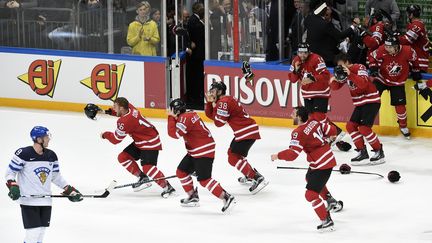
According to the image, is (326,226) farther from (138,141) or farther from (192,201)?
(138,141)

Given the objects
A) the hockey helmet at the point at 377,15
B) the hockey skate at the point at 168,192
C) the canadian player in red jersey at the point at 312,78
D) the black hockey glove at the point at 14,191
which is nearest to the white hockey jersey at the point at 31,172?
the black hockey glove at the point at 14,191

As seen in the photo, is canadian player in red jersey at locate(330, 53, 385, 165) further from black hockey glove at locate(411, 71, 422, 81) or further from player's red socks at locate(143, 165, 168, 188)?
player's red socks at locate(143, 165, 168, 188)

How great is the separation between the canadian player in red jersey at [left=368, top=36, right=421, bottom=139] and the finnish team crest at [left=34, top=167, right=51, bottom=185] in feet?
19.3

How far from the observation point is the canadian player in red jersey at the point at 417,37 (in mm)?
16297

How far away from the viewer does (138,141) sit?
13.7 meters

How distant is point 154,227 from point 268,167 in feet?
9.30

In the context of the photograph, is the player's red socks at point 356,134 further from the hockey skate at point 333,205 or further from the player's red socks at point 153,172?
the player's red socks at point 153,172

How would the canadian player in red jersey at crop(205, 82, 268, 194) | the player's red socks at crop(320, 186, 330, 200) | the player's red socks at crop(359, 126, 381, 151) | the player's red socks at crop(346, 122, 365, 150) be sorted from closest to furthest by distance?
the player's red socks at crop(320, 186, 330, 200) → the canadian player in red jersey at crop(205, 82, 268, 194) → the player's red socks at crop(359, 126, 381, 151) → the player's red socks at crop(346, 122, 365, 150)

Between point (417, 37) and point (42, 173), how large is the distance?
685 cm

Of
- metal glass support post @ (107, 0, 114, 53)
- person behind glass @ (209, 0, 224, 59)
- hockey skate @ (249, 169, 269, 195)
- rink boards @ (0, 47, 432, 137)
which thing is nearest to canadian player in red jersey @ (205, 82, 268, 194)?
hockey skate @ (249, 169, 269, 195)

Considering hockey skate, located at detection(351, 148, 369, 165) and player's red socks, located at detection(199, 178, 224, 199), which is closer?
player's red socks, located at detection(199, 178, 224, 199)

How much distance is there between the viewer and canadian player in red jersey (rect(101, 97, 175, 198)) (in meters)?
13.5

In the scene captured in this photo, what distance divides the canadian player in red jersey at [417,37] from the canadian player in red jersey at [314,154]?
14.5 feet

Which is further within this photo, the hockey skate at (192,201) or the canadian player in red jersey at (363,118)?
the canadian player in red jersey at (363,118)
